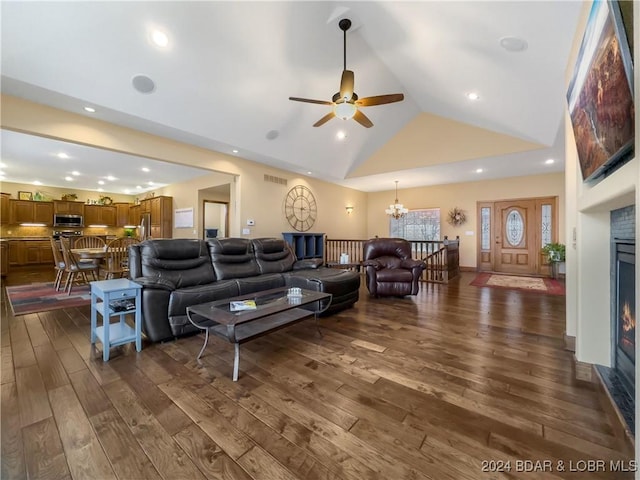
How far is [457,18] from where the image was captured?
2740mm

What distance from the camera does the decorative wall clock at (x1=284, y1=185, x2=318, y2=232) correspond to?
22.0 feet

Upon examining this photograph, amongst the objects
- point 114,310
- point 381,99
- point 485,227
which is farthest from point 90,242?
point 485,227

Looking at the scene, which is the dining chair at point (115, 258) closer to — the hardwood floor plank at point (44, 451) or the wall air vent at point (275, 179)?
the wall air vent at point (275, 179)

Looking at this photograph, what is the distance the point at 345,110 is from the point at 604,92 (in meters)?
2.47

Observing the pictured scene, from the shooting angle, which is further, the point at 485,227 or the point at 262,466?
the point at 485,227

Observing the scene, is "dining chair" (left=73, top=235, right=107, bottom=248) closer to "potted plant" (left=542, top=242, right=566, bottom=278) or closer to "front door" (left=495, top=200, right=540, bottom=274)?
"front door" (left=495, top=200, right=540, bottom=274)

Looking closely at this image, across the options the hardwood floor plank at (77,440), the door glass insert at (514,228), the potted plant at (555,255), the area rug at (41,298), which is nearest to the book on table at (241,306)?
the hardwood floor plank at (77,440)

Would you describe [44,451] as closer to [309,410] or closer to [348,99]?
[309,410]

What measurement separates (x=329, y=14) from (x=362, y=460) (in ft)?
14.7

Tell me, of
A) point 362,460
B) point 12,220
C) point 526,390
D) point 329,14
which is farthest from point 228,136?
point 12,220

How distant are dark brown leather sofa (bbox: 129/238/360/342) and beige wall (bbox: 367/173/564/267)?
5.75 meters

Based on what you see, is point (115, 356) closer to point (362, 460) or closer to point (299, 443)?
point (299, 443)

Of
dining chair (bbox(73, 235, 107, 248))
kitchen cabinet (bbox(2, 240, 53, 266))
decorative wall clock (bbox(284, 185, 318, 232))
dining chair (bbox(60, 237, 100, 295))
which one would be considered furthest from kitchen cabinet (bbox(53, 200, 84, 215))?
decorative wall clock (bbox(284, 185, 318, 232))

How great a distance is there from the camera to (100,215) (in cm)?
920
